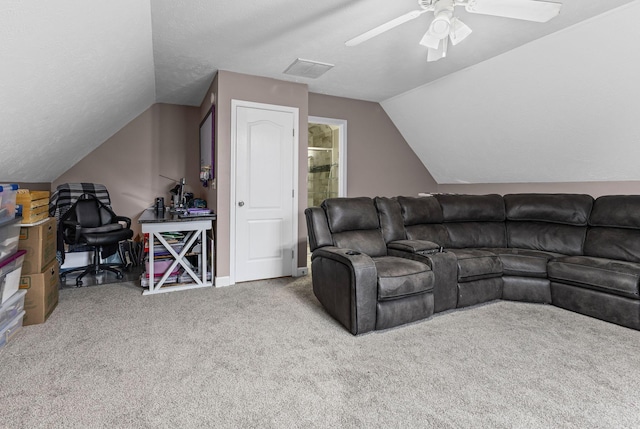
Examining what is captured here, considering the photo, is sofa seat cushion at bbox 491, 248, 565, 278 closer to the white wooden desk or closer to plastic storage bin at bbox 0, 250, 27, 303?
the white wooden desk

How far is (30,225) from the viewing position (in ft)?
8.35

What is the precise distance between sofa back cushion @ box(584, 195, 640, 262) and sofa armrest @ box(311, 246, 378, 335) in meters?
2.43

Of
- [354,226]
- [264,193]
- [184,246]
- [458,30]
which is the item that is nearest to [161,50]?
[264,193]

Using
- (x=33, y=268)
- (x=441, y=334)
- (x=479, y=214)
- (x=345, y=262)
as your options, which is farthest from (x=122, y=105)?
(x=479, y=214)

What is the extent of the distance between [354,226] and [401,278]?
84 centimetres

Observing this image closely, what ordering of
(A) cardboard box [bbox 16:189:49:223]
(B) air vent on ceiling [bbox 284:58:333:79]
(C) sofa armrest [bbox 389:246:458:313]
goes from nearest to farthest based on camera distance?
(A) cardboard box [bbox 16:189:49:223]
(C) sofa armrest [bbox 389:246:458:313]
(B) air vent on ceiling [bbox 284:58:333:79]

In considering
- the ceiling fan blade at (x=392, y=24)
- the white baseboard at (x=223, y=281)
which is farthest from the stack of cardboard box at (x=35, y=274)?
the ceiling fan blade at (x=392, y=24)

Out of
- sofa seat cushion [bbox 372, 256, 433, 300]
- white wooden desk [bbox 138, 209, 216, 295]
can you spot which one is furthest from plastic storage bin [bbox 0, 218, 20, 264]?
sofa seat cushion [bbox 372, 256, 433, 300]

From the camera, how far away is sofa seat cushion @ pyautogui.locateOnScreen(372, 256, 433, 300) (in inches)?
97.3

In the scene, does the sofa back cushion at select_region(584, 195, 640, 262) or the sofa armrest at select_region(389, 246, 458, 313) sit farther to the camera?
the sofa back cushion at select_region(584, 195, 640, 262)

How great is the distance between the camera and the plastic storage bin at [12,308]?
7.18 feet

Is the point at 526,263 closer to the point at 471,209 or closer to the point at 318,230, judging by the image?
the point at 471,209

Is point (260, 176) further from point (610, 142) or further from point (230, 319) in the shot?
point (610, 142)

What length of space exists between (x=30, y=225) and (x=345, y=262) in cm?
251
